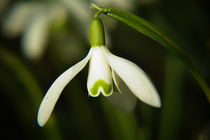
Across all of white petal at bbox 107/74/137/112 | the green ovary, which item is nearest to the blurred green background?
white petal at bbox 107/74/137/112

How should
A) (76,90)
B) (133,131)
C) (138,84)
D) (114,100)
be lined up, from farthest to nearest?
(76,90), (133,131), (114,100), (138,84)

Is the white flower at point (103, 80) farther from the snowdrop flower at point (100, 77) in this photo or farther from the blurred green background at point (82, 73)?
the blurred green background at point (82, 73)

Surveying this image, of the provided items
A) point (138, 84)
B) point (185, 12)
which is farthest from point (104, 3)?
point (138, 84)

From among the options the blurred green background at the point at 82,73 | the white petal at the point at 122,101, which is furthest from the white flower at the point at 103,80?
the blurred green background at the point at 82,73

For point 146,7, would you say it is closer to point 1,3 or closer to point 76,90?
point 76,90

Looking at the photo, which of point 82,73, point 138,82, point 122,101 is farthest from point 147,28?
point 82,73

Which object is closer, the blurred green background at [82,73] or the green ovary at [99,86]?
the green ovary at [99,86]

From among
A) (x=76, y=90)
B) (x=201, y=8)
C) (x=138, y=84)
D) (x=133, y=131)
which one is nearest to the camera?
(x=138, y=84)
